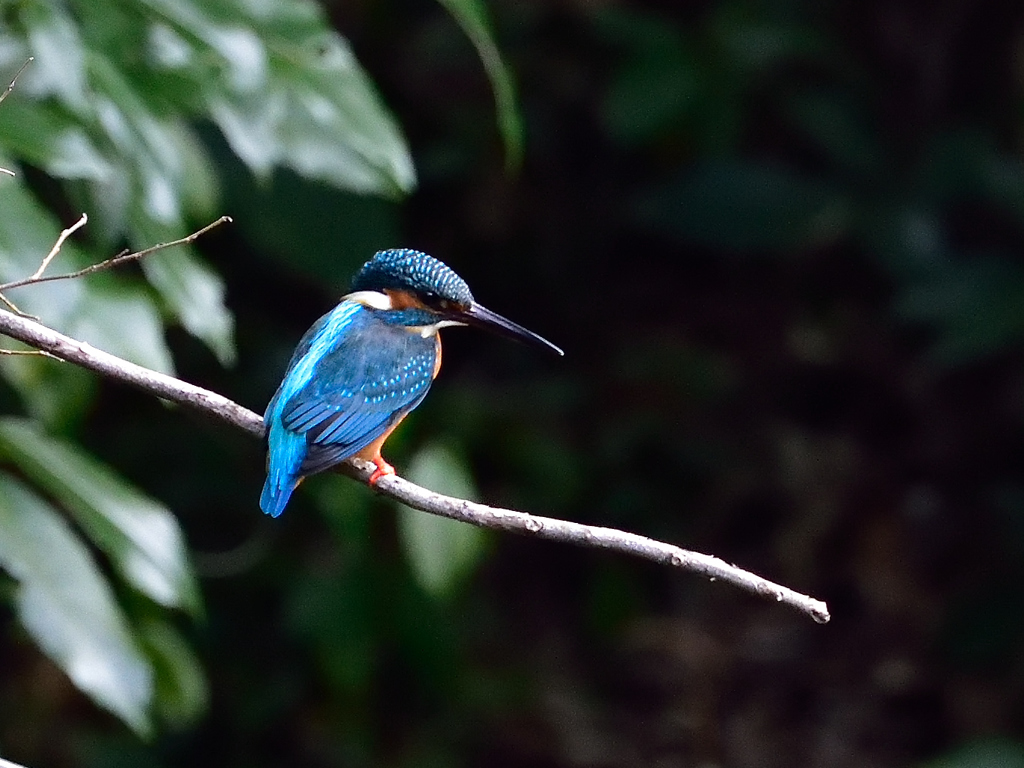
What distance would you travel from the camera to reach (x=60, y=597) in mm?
2012

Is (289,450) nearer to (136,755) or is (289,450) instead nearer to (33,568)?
(33,568)

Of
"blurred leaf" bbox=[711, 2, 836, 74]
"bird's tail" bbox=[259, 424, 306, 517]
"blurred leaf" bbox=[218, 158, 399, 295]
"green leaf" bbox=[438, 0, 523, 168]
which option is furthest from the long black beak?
"blurred leaf" bbox=[711, 2, 836, 74]

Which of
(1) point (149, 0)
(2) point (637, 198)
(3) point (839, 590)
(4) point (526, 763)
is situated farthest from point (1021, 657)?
(1) point (149, 0)

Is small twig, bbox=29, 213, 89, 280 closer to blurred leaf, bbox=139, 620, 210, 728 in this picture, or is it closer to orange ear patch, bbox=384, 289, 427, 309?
orange ear patch, bbox=384, 289, 427, 309

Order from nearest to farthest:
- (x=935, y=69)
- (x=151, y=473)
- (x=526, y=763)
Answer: (x=151, y=473)
(x=526, y=763)
(x=935, y=69)

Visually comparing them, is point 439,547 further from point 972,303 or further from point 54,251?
point 972,303

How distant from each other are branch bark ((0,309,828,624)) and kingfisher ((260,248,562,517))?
44 cm

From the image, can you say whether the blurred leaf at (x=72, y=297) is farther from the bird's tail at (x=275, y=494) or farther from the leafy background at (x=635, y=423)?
the leafy background at (x=635, y=423)

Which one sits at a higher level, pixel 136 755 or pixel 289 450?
pixel 136 755

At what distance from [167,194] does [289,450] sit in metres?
0.38

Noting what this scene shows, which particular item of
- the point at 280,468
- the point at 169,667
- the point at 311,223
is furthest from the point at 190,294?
Result: the point at 311,223

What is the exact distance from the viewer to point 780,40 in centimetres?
461

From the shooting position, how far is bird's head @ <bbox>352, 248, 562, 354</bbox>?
229 centimetres

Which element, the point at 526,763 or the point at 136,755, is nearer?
the point at 136,755
